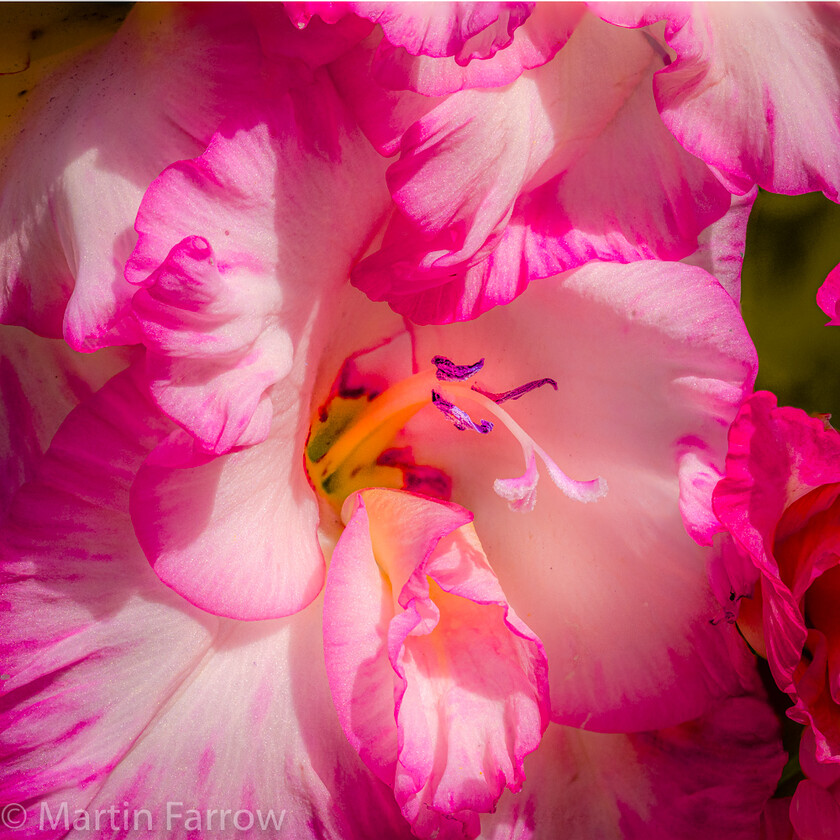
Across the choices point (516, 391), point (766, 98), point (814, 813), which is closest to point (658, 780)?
point (814, 813)

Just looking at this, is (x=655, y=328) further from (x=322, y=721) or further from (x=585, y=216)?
(x=322, y=721)

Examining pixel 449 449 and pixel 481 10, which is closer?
pixel 481 10

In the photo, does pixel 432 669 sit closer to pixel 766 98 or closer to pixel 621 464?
pixel 621 464

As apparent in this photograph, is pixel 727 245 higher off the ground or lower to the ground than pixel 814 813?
higher

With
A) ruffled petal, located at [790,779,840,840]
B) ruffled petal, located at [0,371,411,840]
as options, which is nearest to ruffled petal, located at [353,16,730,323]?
ruffled petal, located at [0,371,411,840]

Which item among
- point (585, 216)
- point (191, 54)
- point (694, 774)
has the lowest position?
point (694, 774)

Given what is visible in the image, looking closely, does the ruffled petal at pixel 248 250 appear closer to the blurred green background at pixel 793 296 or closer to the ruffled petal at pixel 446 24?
the ruffled petal at pixel 446 24

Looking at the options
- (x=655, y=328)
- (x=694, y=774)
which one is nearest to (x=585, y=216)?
(x=655, y=328)
